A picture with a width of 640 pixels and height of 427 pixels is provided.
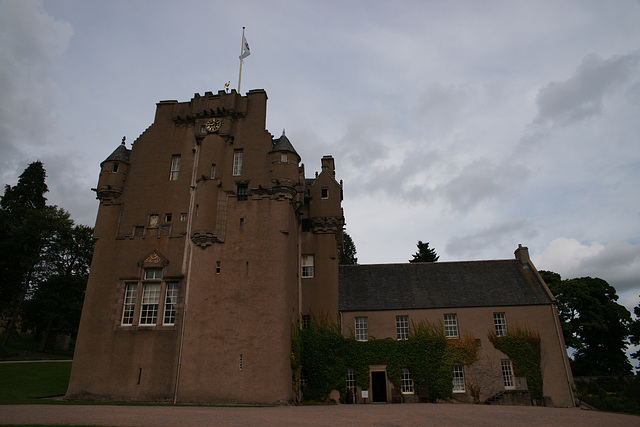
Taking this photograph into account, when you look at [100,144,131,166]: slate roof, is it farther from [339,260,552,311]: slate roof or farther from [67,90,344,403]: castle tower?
[339,260,552,311]: slate roof

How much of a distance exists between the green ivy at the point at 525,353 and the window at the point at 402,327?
5.95 meters

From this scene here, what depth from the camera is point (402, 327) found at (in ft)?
101

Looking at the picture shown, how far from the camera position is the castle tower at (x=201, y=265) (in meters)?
24.3

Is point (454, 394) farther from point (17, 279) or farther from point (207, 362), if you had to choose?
point (17, 279)

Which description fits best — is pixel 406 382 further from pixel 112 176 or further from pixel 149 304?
pixel 112 176

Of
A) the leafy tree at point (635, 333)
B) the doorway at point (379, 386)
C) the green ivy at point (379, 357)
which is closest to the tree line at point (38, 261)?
the green ivy at point (379, 357)

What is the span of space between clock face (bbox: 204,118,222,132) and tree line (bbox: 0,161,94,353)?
2364 centimetres

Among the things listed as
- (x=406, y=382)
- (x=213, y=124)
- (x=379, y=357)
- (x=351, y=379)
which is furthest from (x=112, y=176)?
(x=406, y=382)

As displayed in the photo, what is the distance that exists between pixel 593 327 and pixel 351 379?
2904 centimetres

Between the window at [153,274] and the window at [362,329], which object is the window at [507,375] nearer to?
the window at [362,329]

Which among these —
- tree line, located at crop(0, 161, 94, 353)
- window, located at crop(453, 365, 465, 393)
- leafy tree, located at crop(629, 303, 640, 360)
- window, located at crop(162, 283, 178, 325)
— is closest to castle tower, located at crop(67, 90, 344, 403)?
window, located at crop(162, 283, 178, 325)

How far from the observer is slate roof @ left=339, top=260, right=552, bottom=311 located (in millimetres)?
31234

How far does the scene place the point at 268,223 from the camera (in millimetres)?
27219

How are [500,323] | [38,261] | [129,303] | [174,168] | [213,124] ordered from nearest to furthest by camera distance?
[129,303]
[174,168]
[213,124]
[500,323]
[38,261]
